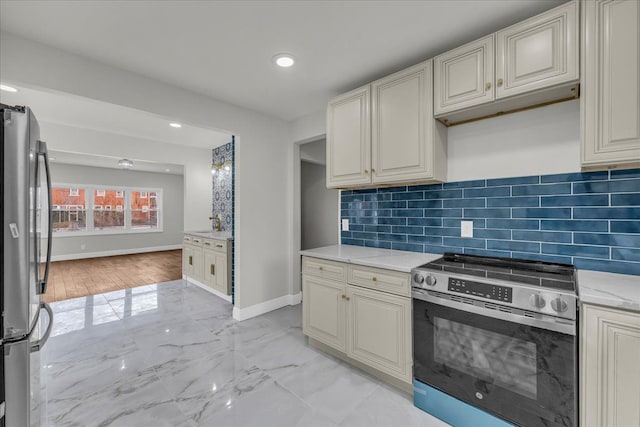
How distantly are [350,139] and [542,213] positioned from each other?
5.07ft

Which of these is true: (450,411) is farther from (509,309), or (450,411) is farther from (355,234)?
(355,234)

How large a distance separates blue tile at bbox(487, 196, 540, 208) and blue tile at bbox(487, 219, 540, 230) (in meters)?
0.10

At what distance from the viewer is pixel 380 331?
6.66ft

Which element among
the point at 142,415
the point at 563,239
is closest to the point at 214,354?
the point at 142,415

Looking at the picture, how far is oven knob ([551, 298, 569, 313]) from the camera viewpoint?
4.31 ft

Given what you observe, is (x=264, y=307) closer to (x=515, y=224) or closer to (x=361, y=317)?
(x=361, y=317)

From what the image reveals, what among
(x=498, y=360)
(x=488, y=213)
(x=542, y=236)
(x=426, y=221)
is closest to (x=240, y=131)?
(x=426, y=221)

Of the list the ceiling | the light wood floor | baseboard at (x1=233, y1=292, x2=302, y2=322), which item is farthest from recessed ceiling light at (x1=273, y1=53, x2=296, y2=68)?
the light wood floor

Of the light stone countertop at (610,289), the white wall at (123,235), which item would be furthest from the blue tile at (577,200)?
the white wall at (123,235)

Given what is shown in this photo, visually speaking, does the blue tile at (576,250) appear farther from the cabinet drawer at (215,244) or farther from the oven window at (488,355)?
the cabinet drawer at (215,244)

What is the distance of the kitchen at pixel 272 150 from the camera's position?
1.88m

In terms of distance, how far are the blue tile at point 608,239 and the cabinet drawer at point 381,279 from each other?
108 centimetres

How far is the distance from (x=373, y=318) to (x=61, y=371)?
8.30 feet

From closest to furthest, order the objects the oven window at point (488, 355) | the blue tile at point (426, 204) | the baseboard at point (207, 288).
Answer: the oven window at point (488, 355) → the blue tile at point (426, 204) → the baseboard at point (207, 288)
